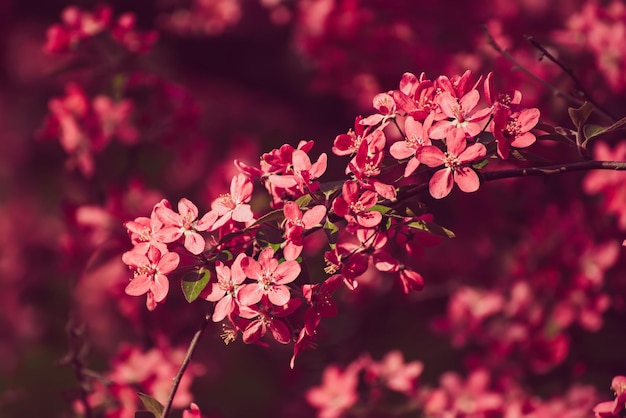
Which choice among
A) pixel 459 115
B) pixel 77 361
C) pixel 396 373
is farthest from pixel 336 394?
pixel 459 115

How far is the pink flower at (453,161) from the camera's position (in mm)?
734

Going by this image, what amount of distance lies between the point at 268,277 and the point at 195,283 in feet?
0.29

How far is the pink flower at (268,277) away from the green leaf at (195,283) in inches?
1.9

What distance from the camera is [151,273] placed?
2.56 ft

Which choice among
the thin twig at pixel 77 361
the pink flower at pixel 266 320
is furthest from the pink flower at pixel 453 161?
the thin twig at pixel 77 361

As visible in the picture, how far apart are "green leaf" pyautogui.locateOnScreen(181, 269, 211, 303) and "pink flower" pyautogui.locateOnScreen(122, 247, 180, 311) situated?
0.02 m

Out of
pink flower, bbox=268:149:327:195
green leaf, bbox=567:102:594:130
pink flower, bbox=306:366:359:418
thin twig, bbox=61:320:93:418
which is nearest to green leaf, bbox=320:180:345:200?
pink flower, bbox=268:149:327:195

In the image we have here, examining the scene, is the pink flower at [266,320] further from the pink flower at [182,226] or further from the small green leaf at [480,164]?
the small green leaf at [480,164]

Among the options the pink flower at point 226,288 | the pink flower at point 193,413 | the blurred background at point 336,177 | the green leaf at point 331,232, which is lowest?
the pink flower at point 193,413

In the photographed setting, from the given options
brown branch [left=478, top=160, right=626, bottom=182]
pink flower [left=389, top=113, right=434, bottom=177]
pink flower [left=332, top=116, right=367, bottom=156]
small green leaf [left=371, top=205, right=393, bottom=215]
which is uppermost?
pink flower [left=332, top=116, right=367, bottom=156]

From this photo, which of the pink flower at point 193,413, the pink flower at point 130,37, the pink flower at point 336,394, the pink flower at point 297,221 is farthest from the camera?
the pink flower at point 130,37

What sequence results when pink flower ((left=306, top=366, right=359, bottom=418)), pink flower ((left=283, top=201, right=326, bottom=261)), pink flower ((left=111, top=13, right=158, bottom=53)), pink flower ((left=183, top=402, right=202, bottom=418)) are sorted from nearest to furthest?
pink flower ((left=283, top=201, right=326, bottom=261)), pink flower ((left=183, top=402, right=202, bottom=418)), pink flower ((left=306, top=366, right=359, bottom=418)), pink flower ((left=111, top=13, right=158, bottom=53))

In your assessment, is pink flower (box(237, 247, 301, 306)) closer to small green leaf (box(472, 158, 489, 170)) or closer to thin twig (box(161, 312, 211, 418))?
thin twig (box(161, 312, 211, 418))

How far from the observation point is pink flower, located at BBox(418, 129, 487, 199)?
0.73 metres
